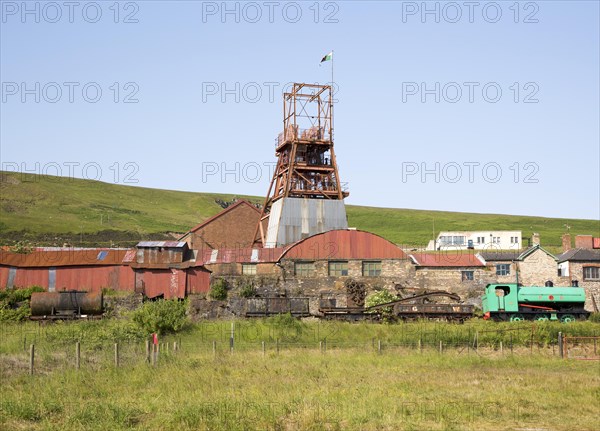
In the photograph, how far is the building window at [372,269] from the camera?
1785 inches

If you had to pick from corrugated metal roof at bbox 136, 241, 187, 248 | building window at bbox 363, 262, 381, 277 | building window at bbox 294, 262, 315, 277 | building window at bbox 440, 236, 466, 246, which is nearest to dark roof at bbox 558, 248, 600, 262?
building window at bbox 363, 262, 381, 277

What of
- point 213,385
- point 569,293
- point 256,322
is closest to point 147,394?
point 213,385

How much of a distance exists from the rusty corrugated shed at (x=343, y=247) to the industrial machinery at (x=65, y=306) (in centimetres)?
1263

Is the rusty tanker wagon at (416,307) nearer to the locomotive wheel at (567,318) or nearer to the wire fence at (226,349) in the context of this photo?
the locomotive wheel at (567,318)

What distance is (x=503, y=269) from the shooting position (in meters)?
46.9

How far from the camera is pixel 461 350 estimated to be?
29562 mm

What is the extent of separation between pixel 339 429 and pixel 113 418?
5.51 m

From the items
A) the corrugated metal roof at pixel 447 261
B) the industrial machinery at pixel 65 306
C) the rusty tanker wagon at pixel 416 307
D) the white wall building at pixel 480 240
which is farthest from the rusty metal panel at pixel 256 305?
the white wall building at pixel 480 240

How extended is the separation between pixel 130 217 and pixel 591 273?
8225cm

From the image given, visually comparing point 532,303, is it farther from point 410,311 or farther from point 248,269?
point 248,269

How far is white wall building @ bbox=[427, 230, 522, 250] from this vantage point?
78938mm

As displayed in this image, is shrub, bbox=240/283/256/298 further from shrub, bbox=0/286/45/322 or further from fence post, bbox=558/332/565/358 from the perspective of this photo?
fence post, bbox=558/332/565/358

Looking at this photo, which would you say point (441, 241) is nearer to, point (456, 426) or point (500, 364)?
point (500, 364)

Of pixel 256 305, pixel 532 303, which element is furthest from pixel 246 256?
pixel 532 303
